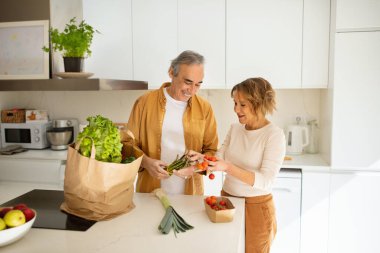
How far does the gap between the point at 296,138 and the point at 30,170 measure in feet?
8.01

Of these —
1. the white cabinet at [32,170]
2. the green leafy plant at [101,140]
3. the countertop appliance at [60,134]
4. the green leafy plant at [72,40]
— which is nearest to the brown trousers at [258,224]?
the green leafy plant at [101,140]

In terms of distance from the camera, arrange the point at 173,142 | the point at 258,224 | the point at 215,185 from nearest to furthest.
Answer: the point at 258,224 → the point at 173,142 → the point at 215,185

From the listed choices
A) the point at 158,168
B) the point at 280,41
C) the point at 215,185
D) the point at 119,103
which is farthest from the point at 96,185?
the point at 119,103

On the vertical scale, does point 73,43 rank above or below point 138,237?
above

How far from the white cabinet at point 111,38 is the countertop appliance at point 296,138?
4.89ft

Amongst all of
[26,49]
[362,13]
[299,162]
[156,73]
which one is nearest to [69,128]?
[26,49]

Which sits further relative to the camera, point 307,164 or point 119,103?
point 119,103

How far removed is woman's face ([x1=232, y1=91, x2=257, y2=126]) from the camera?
1.77m

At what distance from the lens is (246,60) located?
116 inches

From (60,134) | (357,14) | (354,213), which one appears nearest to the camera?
(357,14)

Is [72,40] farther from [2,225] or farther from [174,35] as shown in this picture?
[2,225]

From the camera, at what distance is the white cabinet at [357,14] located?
2.56 meters

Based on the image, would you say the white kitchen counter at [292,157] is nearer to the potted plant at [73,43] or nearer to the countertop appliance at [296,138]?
the countertop appliance at [296,138]

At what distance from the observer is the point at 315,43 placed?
2824 millimetres
